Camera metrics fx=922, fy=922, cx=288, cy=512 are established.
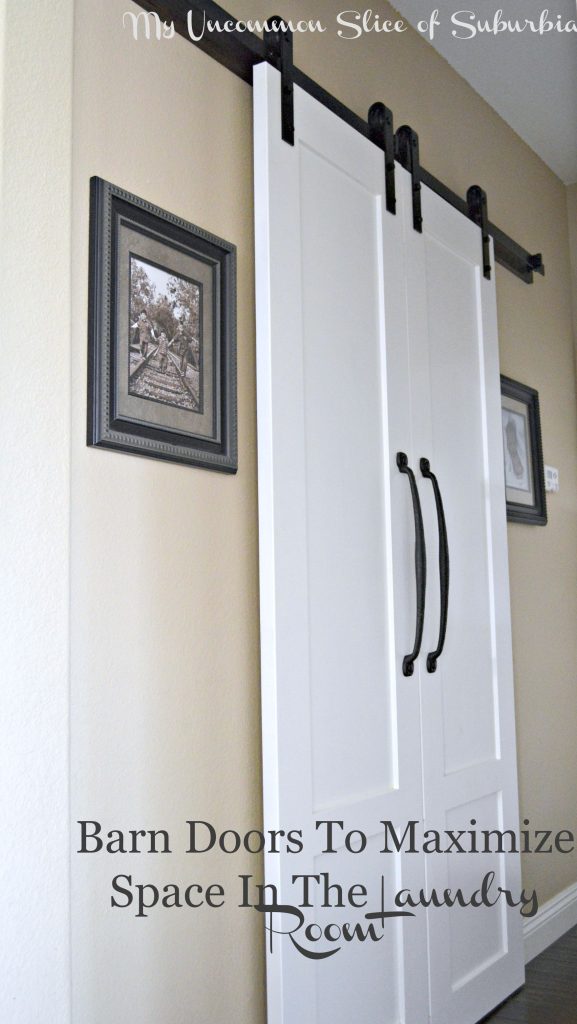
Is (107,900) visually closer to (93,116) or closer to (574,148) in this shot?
(93,116)

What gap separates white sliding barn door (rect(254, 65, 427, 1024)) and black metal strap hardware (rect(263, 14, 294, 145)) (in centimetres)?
3

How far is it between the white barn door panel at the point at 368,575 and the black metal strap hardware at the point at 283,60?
0.10 feet

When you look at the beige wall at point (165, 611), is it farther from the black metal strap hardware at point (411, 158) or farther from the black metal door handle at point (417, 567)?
the black metal door handle at point (417, 567)

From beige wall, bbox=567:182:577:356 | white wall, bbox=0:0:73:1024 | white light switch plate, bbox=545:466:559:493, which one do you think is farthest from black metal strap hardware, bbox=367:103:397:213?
beige wall, bbox=567:182:577:356

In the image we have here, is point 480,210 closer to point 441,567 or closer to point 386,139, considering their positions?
point 386,139

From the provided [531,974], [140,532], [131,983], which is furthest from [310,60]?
[531,974]

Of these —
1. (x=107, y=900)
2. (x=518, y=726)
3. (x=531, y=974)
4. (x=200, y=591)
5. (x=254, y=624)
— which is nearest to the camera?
(x=107, y=900)

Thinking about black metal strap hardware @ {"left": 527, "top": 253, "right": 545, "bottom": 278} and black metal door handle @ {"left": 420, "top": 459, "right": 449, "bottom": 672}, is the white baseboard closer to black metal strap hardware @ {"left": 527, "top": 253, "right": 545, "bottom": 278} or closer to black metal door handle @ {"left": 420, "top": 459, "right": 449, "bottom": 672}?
black metal door handle @ {"left": 420, "top": 459, "right": 449, "bottom": 672}

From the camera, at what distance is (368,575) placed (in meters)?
2.05

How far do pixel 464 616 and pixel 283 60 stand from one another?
1.43 m

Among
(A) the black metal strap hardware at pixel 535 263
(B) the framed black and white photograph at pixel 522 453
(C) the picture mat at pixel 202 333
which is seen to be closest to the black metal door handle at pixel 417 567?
(C) the picture mat at pixel 202 333

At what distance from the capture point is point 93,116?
157 centimetres

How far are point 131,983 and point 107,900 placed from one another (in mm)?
150

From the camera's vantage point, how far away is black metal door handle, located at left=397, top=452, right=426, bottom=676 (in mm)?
2137
